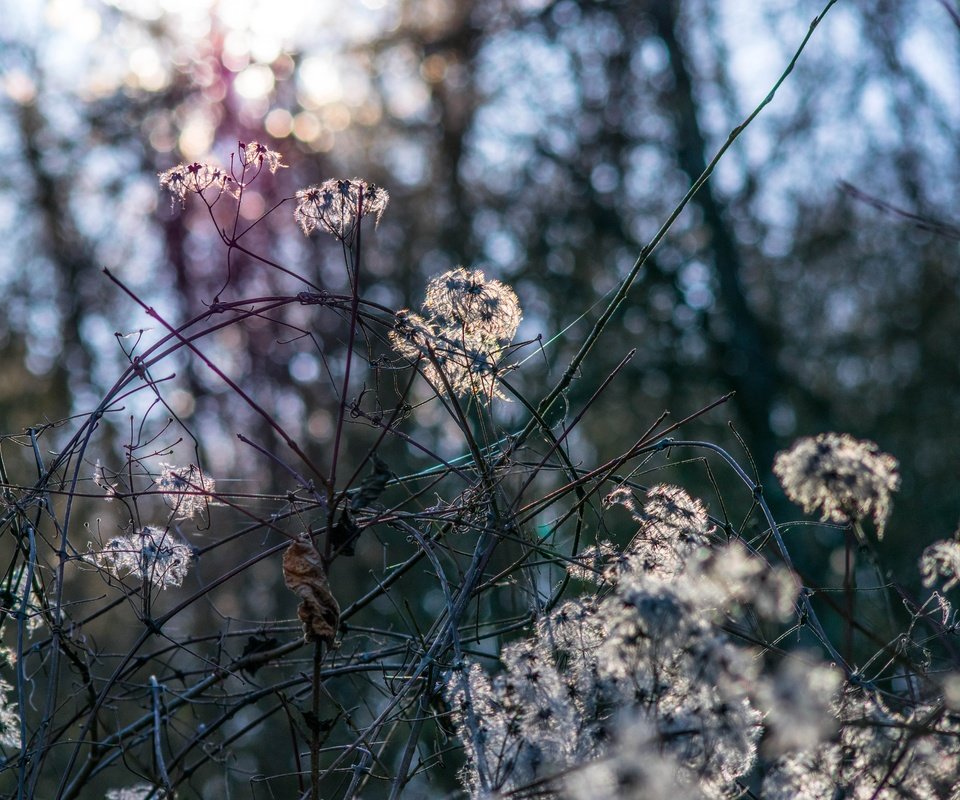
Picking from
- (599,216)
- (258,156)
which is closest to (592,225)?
(599,216)

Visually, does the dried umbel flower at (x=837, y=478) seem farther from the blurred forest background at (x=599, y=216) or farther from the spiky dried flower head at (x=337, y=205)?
the blurred forest background at (x=599, y=216)

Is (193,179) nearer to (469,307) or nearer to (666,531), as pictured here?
(469,307)

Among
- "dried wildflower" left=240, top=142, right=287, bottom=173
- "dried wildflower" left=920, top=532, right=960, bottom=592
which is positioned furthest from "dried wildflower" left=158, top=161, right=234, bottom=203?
"dried wildflower" left=920, top=532, right=960, bottom=592

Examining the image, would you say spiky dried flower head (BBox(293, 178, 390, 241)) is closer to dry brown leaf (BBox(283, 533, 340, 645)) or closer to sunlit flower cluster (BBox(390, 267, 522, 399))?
sunlit flower cluster (BBox(390, 267, 522, 399))

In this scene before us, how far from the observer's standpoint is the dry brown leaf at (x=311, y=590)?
1.76 m

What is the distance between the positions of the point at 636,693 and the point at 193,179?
1402 mm

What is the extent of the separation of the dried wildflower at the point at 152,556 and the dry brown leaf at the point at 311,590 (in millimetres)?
471

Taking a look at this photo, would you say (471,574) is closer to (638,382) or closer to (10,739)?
(10,739)

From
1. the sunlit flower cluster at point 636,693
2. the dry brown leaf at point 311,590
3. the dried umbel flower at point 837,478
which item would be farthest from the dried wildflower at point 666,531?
the dry brown leaf at point 311,590

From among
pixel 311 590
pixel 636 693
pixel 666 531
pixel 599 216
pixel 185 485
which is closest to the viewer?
pixel 636 693

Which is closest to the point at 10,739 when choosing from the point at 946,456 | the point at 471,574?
the point at 471,574

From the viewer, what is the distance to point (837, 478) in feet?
5.25

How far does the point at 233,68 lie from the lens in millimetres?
12398

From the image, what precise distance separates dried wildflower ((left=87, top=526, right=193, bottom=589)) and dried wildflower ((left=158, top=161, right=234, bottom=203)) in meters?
0.74
